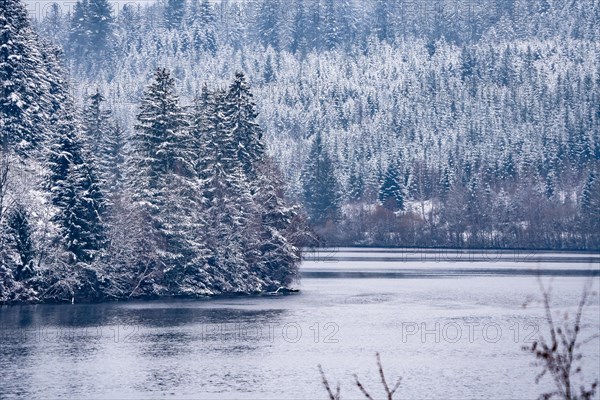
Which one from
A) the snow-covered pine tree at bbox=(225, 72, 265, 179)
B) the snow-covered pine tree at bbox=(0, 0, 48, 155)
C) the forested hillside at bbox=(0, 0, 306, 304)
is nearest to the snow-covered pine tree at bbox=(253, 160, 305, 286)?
the forested hillside at bbox=(0, 0, 306, 304)

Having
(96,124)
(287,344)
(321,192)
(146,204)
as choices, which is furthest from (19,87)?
(321,192)

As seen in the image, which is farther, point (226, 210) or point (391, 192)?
point (391, 192)

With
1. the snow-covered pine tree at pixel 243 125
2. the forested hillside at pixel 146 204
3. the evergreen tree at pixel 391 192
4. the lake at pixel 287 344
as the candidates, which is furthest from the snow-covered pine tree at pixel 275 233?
the evergreen tree at pixel 391 192

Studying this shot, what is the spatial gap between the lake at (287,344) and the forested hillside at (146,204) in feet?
9.71

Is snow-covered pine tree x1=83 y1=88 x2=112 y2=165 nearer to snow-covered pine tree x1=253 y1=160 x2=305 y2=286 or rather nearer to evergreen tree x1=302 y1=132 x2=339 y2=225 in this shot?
snow-covered pine tree x1=253 y1=160 x2=305 y2=286

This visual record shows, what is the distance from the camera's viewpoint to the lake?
3472cm

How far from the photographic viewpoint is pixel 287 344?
44.7 m

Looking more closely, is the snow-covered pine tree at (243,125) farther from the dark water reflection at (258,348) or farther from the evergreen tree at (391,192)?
the evergreen tree at (391,192)

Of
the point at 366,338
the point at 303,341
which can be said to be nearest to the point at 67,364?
the point at 303,341

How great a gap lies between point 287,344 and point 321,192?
103769 mm

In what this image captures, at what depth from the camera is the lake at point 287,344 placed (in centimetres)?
3472

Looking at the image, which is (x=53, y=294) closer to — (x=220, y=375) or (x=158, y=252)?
(x=158, y=252)

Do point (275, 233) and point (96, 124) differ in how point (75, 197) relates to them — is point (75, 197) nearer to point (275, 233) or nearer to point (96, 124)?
point (275, 233)

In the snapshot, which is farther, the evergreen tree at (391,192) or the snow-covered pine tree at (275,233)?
the evergreen tree at (391,192)
